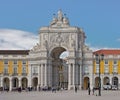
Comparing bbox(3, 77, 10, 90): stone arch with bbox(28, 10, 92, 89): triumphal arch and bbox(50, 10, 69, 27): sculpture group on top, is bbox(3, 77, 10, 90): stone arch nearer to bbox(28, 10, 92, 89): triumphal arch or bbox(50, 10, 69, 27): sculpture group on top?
bbox(28, 10, 92, 89): triumphal arch

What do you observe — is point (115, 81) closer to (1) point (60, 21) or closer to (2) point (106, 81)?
(2) point (106, 81)

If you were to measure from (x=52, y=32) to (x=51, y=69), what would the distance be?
29.1 feet

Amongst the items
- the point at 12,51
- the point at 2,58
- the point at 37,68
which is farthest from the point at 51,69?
the point at 12,51

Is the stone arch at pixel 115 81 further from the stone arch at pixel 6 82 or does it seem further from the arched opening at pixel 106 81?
the stone arch at pixel 6 82

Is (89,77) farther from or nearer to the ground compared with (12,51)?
nearer to the ground

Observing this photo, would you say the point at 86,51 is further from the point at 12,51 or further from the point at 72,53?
the point at 12,51

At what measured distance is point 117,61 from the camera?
113062 mm

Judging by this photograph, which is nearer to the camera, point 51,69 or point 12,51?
point 51,69

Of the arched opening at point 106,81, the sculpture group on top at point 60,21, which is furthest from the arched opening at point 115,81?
the sculpture group on top at point 60,21

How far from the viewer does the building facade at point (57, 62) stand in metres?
111

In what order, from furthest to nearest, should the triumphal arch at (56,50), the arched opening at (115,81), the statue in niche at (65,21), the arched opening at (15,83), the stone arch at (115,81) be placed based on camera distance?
the arched opening at (15,83) < the statue in niche at (65,21) < the arched opening at (115,81) < the stone arch at (115,81) < the triumphal arch at (56,50)

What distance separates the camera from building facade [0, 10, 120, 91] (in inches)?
4373

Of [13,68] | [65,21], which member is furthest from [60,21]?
[13,68]

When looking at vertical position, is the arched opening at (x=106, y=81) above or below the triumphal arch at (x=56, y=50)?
below
